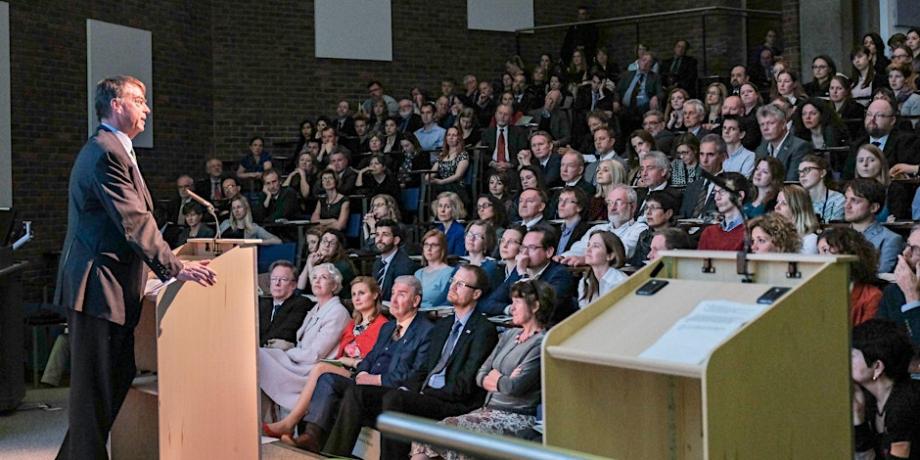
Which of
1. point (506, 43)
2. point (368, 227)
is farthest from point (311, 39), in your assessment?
point (368, 227)

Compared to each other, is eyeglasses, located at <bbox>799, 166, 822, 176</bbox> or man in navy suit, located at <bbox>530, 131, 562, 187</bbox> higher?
man in navy suit, located at <bbox>530, 131, 562, 187</bbox>

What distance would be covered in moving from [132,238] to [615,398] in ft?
6.09

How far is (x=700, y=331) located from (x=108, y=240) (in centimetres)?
231

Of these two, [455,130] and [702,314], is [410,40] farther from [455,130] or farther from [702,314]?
[702,314]

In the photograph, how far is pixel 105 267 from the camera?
408 centimetres

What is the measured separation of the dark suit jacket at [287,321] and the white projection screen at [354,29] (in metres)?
7.54

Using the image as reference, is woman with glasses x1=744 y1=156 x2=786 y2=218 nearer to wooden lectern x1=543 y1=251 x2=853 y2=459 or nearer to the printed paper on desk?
wooden lectern x1=543 y1=251 x2=853 y2=459

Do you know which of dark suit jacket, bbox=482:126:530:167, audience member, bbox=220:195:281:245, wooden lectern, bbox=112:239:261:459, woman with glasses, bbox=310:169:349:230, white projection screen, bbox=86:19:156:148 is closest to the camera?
wooden lectern, bbox=112:239:261:459

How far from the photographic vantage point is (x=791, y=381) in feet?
8.61

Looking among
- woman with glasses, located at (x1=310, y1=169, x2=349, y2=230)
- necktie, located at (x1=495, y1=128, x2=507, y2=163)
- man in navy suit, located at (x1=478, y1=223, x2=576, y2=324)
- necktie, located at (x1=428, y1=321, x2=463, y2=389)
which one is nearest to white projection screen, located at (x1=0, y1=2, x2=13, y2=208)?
woman with glasses, located at (x1=310, y1=169, x2=349, y2=230)

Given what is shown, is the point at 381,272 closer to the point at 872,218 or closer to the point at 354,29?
the point at 872,218

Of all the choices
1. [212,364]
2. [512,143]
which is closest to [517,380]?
[212,364]

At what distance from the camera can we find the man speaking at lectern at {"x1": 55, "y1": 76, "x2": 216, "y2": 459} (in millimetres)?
4016

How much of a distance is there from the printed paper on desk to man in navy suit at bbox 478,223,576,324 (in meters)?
2.85
